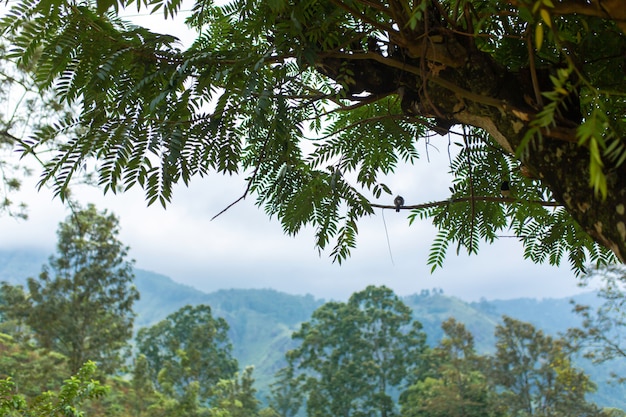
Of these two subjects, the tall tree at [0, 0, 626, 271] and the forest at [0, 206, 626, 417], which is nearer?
the tall tree at [0, 0, 626, 271]

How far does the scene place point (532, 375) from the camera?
1140 centimetres

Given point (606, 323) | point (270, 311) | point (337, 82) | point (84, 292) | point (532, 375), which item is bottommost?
point (532, 375)

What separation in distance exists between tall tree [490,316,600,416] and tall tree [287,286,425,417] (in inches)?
108

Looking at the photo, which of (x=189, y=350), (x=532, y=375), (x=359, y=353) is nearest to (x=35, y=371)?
(x=189, y=350)

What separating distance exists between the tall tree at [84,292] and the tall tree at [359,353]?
6.31m

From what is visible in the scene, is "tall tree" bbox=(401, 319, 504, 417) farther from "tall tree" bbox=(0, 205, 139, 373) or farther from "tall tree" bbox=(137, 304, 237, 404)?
"tall tree" bbox=(0, 205, 139, 373)

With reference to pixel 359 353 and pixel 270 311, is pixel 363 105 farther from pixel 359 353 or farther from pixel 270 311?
pixel 270 311

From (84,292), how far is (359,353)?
7.72m

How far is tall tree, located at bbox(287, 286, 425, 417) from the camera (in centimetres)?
1391

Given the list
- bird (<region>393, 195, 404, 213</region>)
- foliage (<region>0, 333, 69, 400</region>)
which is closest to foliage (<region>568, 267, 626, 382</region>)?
bird (<region>393, 195, 404, 213</region>)

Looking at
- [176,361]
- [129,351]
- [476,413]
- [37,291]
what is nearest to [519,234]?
[37,291]

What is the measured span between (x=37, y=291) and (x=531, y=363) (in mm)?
9532

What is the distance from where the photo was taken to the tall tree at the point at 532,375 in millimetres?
10789

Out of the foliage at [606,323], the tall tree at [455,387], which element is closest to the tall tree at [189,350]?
the tall tree at [455,387]
